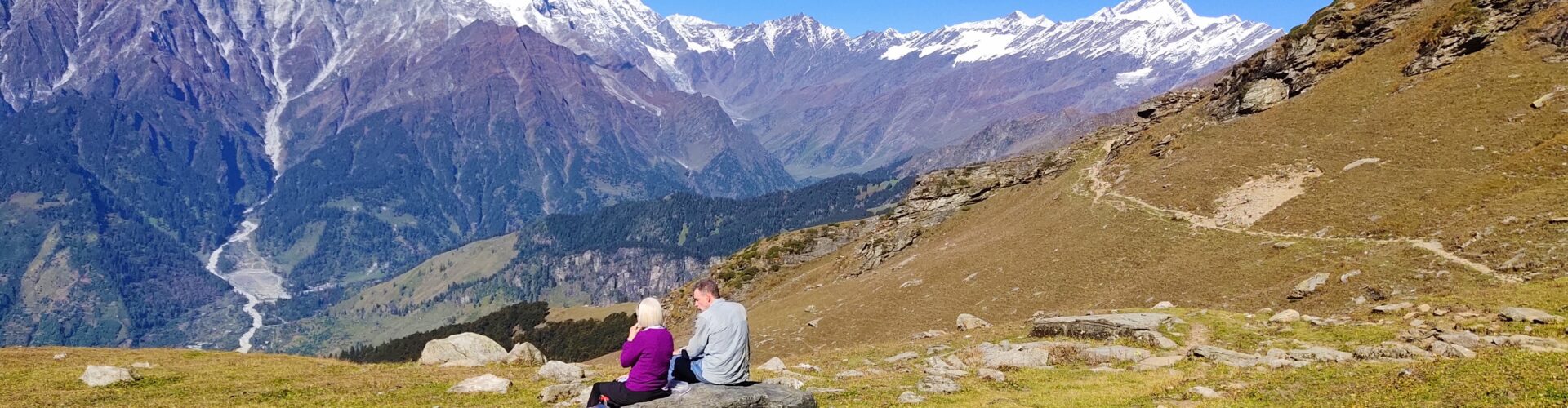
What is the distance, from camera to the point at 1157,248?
50.5 metres

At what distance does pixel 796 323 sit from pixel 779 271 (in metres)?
42.2

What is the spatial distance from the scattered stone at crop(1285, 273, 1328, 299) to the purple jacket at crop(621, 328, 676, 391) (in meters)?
34.9

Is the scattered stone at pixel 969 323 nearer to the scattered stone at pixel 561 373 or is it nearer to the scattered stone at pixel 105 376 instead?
the scattered stone at pixel 561 373

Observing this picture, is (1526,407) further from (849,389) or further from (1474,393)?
(849,389)

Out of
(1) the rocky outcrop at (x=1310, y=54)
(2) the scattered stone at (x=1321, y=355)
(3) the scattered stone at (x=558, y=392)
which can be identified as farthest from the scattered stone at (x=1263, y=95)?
(3) the scattered stone at (x=558, y=392)

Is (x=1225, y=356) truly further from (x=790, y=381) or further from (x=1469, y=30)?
(x=1469, y=30)

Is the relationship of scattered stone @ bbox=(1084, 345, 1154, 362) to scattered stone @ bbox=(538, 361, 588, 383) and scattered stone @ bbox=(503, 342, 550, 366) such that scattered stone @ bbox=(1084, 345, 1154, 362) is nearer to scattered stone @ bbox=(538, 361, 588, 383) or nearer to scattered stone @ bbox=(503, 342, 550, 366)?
scattered stone @ bbox=(538, 361, 588, 383)

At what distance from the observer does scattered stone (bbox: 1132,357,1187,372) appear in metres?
27.3

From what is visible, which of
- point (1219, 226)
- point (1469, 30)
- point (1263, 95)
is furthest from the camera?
point (1263, 95)

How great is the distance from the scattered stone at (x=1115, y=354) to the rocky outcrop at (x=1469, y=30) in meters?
48.8

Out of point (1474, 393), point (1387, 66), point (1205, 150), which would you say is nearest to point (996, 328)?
point (1474, 393)

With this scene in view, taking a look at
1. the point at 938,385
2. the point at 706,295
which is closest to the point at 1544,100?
Result: the point at 938,385

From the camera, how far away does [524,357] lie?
34562mm

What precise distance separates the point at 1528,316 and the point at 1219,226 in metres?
24.6
